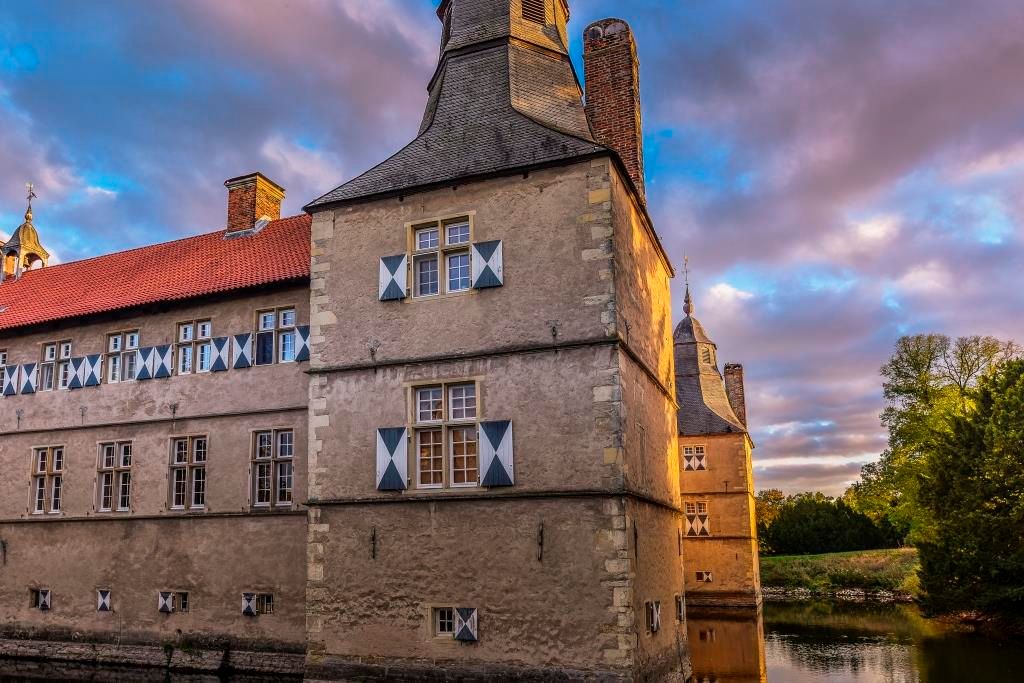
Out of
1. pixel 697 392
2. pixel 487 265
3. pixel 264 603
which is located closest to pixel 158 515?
pixel 264 603

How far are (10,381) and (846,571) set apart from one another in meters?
31.4

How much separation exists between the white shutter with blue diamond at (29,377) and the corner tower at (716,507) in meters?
21.2

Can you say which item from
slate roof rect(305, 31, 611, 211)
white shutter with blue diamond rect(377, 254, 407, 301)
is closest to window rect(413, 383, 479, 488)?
white shutter with blue diamond rect(377, 254, 407, 301)

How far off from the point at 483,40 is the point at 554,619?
10896 mm

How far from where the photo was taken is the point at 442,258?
1393 centimetres

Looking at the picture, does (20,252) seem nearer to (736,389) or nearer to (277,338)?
(277,338)

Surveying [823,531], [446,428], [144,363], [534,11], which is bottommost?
[823,531]

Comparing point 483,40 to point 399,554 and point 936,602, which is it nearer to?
point 399,554

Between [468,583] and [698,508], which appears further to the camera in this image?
[698,508]

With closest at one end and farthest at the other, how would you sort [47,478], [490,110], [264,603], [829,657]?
1. [490,110]
2. [264,603]
3. [829,657]
4. [47,478]

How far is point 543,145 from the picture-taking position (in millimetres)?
13617

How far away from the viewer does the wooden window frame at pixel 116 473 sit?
1811 cm

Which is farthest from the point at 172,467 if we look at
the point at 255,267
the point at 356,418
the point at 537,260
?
the point at 537,260

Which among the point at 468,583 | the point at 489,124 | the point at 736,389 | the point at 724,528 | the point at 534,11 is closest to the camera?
the point at 468,583
